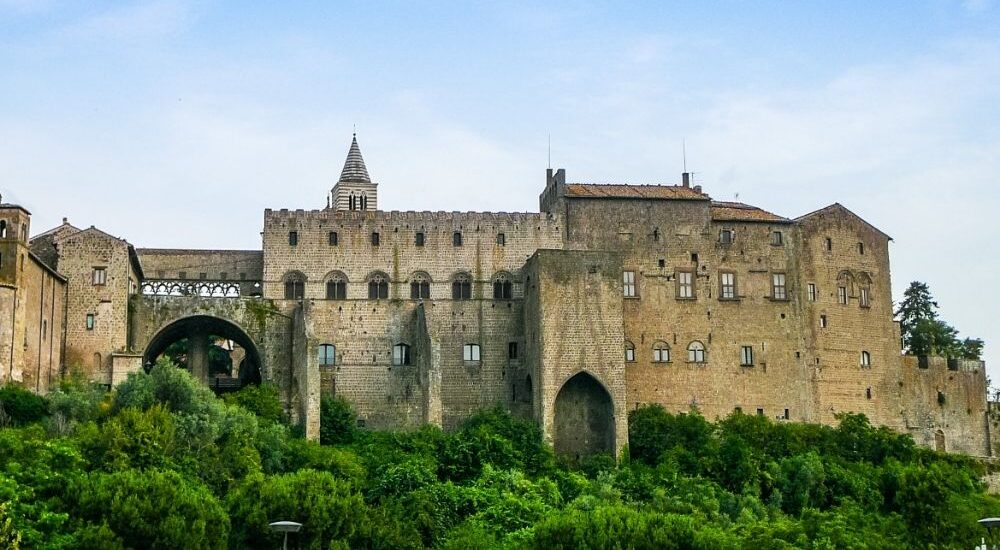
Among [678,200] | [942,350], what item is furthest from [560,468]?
[942,350]

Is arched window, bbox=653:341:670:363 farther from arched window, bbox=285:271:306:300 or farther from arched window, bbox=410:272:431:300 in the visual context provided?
arched window, bbox=285:271:306:300

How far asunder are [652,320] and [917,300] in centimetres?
2037

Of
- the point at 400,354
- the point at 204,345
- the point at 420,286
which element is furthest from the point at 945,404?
the point at 204,345

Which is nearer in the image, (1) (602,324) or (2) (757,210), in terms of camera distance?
(1) (602,324)

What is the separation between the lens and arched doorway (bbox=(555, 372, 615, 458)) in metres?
62.1

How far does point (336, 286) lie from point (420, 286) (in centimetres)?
362

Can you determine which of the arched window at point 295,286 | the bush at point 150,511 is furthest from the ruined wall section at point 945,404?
the bush at point 150,511

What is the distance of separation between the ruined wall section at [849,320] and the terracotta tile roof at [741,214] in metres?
1.49

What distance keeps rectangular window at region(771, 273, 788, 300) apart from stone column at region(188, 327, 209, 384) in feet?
81.2

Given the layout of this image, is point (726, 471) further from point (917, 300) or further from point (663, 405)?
point (917, 300)

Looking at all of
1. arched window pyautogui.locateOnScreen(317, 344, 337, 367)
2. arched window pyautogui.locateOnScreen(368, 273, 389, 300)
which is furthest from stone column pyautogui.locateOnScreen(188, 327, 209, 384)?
arched window pyautogui.locateOnScreen(368, 273, 389, 300)

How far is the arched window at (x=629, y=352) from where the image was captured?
6475cm

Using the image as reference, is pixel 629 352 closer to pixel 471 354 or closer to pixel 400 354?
pixel 471 354

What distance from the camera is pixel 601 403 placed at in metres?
62.5
